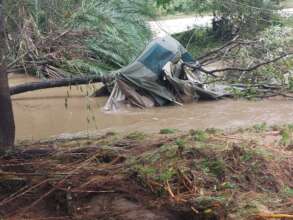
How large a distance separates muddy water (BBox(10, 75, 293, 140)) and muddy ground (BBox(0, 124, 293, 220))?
3.56m

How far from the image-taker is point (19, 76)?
543 inches

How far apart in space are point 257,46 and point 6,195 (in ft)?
25.4

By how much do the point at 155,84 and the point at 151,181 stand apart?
6.61 metres

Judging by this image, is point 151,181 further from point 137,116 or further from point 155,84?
point 155,84

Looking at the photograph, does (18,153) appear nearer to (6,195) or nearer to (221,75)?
(6,195)

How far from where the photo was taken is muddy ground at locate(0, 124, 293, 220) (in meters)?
4.39

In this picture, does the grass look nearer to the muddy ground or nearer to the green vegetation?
the green vegetation

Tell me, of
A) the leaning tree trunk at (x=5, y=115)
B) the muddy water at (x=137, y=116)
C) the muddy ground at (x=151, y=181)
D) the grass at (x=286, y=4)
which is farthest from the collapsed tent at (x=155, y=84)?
the grass at (x=286, y=4)

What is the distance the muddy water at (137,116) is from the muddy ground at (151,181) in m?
3.56

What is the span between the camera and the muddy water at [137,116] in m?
9.50

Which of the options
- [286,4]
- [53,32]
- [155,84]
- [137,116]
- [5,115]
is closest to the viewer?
[5,115]

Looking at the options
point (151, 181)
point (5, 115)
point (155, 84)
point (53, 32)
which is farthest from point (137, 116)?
point (151, 181)

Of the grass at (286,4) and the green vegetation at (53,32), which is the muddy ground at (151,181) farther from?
the grass at (286,4)

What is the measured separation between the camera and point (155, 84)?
36.9 feet
